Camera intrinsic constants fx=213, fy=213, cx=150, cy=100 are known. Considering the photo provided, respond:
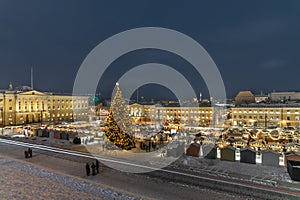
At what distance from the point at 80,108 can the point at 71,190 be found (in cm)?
8253

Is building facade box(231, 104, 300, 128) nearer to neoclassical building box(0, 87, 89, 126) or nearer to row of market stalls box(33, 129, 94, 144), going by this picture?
row of market stalls box(33, 129, 94, 144)

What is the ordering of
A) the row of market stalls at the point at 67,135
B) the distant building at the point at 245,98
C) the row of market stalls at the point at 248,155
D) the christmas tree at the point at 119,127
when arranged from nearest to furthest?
the row of market stalls at the point at 248,155 < the christmas tree at the point at 119,127 < the row of market stalls at the point at 67,135 < the distant building at the point at 245,98

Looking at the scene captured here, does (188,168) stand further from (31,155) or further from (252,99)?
(252,99)

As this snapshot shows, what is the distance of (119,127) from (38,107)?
6553cm

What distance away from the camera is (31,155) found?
20516mm

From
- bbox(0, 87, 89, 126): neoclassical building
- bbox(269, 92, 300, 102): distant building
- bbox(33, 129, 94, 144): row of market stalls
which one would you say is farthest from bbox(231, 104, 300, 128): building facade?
bbox(0, 87, 89, 126): neoclassical building

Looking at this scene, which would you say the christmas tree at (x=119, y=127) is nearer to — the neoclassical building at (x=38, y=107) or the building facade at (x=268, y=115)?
the neoclassical building at (x=38, y=107)

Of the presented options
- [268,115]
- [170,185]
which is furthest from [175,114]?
[170,185]

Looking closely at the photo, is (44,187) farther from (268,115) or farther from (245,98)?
(245,98)

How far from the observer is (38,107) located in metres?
75.6

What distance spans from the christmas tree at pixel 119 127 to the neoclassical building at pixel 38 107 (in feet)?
132

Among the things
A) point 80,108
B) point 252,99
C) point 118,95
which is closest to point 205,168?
point 118,95

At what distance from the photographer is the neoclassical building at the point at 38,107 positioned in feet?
219

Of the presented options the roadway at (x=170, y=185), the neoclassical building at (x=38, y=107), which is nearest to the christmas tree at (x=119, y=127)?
the roadway at (x=170, y=185)
